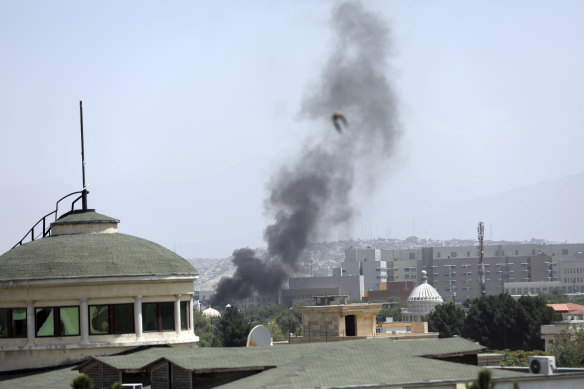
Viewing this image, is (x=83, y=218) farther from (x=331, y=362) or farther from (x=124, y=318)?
(x=331, y=362)

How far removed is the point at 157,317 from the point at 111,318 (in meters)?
2.58

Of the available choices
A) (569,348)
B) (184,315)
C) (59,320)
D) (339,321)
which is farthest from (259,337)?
(569,348)

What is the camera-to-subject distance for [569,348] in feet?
503

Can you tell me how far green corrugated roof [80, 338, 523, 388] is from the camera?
167ft

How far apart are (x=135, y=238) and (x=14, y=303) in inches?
337

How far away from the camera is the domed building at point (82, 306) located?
67.3 metres

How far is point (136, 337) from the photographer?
6738 centimetres

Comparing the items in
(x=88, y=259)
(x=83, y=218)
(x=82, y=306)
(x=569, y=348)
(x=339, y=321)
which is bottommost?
(x=569, y=348)

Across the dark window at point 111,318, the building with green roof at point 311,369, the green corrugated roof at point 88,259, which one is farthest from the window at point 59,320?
the building with green roof at point 311,369

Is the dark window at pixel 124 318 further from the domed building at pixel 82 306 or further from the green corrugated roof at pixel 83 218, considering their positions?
the green corrugated roof at pixel 83 218

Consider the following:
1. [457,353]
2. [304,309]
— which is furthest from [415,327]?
[457,353]

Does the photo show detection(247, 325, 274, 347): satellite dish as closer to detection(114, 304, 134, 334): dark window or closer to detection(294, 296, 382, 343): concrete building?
detection(114, 304, 134, 334): dark window

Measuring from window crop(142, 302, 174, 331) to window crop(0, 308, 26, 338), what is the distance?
21.5 feet

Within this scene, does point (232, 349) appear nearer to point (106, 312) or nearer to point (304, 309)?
point (106, 312)
